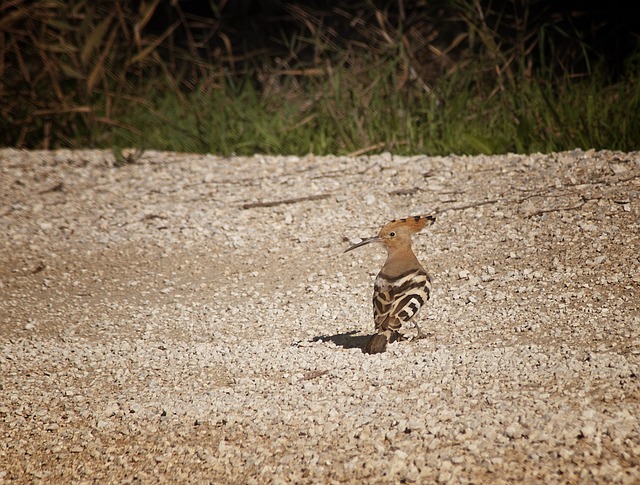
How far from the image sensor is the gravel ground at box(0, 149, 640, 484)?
3.16 meters

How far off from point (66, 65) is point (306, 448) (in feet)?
19.7

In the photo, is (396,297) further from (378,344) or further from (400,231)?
(400,231)

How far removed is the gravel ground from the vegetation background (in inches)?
13.2

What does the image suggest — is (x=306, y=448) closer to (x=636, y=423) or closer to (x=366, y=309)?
(x=636, y=423)

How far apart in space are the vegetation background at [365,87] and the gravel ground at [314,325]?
13.2 inches

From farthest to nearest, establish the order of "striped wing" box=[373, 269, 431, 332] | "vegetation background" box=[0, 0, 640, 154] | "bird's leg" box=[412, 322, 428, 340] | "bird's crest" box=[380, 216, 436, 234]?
1. "vegetation background" box=[0, 0, 640, 154]
2. "bird's crest" box=[380, 216, 436, 234]
3. "bird's leg" box=[412, 322, 428, 340]
4. "striped wing" box=[373, 269, 431, 332]

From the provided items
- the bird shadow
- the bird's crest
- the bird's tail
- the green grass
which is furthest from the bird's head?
the green grass

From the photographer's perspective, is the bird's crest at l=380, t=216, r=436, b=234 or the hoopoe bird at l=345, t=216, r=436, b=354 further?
the bird's crest at l=380, t=216, r=436, b=234

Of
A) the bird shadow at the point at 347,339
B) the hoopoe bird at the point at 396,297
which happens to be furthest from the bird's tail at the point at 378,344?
the bird shadow at the point at 347,339

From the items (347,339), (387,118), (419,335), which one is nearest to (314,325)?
(347,339)

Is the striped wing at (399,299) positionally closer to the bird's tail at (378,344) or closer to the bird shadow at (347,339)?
the bird's tail at (378,344)

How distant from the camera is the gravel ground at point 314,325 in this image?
316 cm

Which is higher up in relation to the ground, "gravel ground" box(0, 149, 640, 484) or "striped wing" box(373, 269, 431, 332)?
"striped wing" box(373, 269, 431, 332)

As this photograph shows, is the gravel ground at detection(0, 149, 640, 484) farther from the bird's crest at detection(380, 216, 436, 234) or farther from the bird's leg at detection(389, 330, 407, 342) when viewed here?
the bird's crest at detection(380, 216, 436, 234)
